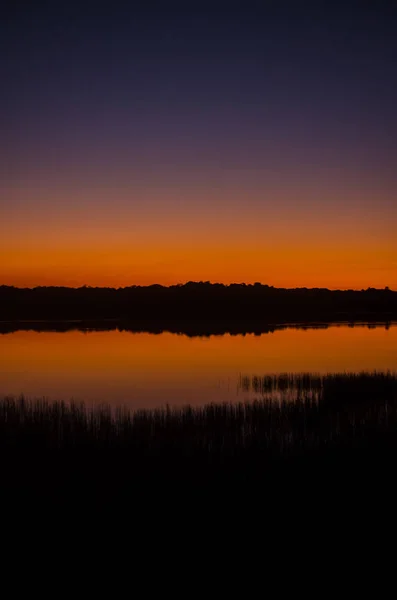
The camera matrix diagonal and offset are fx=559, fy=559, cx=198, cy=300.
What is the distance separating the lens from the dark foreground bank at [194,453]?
25.0 feet

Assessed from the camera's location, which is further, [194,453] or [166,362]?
[166,362]

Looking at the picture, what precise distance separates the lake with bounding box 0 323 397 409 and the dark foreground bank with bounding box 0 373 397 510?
17.8 ft

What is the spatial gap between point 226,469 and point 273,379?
1252 centimetres

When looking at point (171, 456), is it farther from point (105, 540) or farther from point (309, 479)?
point (105, 540)

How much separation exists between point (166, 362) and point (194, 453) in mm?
19662

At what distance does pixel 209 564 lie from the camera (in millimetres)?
5594

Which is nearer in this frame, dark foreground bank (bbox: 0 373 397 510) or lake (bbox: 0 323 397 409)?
dark foreground bank (bbox: 0 373 397 510)

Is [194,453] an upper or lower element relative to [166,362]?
upper

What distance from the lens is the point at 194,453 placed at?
9.30 meters

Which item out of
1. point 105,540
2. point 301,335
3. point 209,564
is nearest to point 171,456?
point 105,540

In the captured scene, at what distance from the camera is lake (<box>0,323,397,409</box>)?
784 inches

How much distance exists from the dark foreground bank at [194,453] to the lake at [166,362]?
17.8ft

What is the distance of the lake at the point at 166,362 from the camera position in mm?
19906

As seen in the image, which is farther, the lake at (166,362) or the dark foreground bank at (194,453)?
the lake at (166,362)
